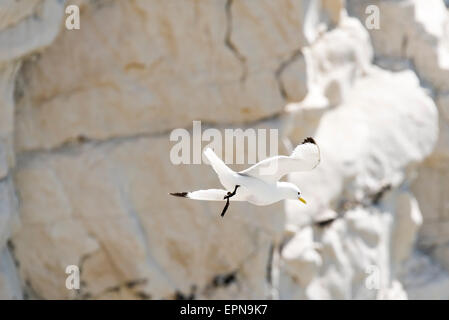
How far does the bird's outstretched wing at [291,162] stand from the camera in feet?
9.11

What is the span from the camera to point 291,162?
2.81m

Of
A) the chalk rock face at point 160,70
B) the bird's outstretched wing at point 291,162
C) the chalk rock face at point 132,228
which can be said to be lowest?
the chalk rock face at point 132,228

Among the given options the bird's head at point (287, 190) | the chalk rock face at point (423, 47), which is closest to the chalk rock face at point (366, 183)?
the chalk rock face at point (423, 47)

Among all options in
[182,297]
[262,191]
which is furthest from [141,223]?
[262,191]

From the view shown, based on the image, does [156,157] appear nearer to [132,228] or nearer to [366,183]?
[132,228]

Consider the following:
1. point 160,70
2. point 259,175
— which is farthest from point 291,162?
point 160,70

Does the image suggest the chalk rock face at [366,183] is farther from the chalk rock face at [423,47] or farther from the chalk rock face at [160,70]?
the chalk rock face at [160,70]

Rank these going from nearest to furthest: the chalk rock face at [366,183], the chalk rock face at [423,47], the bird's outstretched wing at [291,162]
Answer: the bird's outstretched wing at [291,162] → the chalk rock face at [366,183] → the chalk rock face at [423,47]

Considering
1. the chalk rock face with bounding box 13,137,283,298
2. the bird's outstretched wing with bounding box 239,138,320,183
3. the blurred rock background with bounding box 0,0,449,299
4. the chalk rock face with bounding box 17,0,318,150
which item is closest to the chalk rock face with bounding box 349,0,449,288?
the blurred rock background with bounding box 0,0,449,299

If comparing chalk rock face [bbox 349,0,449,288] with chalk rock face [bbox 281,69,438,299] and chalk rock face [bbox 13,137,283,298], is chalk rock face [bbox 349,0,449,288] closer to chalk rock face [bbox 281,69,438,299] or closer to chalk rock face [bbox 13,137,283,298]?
chalk rock face [bbox 281,69,438,299]

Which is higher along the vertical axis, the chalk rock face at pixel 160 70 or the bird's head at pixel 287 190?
the chalk rock face at pixel 160 70
